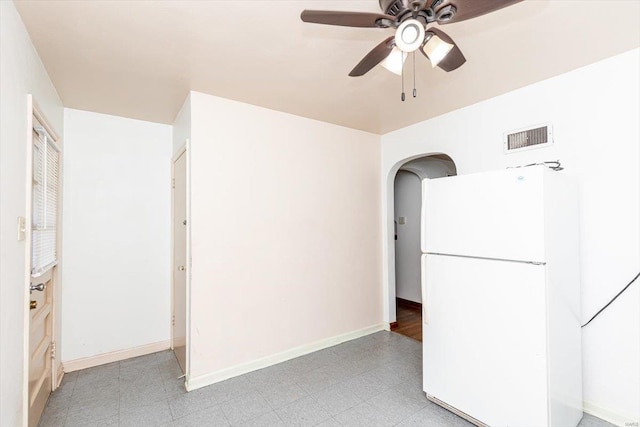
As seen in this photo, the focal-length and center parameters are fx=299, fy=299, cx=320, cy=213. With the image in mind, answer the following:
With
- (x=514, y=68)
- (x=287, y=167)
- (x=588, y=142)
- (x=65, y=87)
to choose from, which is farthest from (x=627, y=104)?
(x=65, y=87)

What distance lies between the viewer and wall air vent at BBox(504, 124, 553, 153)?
2.32 metres

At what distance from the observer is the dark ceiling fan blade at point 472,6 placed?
113 cm

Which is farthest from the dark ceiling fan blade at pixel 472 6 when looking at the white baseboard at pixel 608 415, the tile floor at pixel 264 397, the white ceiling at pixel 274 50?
the white baseboard at pixel 608 415

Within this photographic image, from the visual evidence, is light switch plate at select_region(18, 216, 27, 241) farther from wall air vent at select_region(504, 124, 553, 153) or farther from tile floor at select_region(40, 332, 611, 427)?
wall air vent at select_region(504, 124, 553, 153)

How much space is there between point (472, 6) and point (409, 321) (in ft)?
12.3

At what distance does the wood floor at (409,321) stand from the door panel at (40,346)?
3263mm

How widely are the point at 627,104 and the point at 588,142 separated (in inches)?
11.4

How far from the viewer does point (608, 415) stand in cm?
199

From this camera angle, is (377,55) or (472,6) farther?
(377,55)

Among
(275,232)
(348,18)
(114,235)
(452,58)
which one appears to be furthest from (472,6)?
(114,235)

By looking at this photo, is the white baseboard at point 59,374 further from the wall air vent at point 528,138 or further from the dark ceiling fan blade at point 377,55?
the wall air vent at point 528,138

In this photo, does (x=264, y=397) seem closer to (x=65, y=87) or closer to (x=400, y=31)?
(x=400, y=31)

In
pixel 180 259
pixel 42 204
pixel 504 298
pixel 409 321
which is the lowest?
pixel 409 321

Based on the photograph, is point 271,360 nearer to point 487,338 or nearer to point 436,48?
point 487,338
